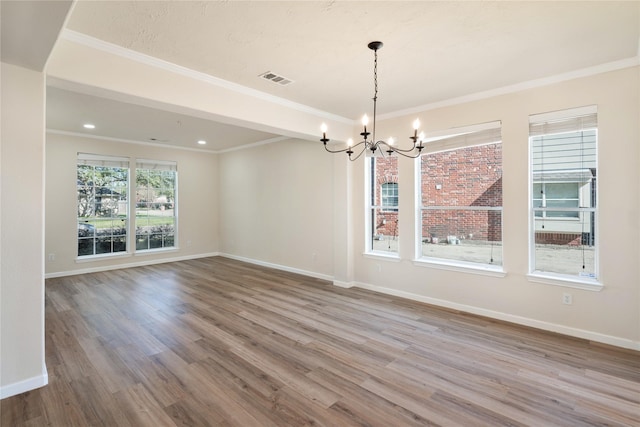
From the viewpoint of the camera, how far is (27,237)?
95.5 inches

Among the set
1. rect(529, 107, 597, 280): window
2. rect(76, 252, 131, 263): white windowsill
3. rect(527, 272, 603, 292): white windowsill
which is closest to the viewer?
rect(527, 272, 603, 292): white windowsill

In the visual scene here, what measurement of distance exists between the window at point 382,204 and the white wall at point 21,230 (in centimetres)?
416

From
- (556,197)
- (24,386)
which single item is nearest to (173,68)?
(24,386)

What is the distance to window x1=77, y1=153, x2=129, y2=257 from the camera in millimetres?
6531

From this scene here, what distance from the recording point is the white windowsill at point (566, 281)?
10.7 feet

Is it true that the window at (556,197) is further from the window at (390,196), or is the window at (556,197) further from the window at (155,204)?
the window at (155,204)

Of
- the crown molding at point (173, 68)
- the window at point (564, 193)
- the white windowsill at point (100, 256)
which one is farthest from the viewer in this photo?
the white windowsill at point (100, 256)

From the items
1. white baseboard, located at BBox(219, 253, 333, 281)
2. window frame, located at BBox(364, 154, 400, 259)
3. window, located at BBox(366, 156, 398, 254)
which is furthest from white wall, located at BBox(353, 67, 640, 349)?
white baseboard, located at BBox(219, 253, 333, 281)

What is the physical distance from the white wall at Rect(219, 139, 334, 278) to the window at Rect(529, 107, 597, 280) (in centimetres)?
320

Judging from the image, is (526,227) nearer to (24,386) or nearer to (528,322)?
(528,322)

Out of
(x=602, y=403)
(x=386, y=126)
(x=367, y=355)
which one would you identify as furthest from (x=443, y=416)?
(x=386, y=126)

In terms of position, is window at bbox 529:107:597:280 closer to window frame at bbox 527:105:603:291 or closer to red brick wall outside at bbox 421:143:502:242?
window frame at bbox 527:105:603:291

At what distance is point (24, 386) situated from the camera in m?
2.42

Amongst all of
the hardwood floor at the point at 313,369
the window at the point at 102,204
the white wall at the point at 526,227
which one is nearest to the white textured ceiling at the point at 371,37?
the white wall at the point at 526,227
